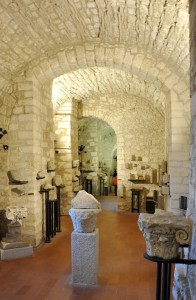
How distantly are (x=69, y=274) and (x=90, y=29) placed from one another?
13.4ft

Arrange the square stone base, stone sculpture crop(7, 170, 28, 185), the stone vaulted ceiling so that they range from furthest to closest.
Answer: stone sculpture crop(7, 170, 28, 185) < the square stone base < the stone vaulted ceiling

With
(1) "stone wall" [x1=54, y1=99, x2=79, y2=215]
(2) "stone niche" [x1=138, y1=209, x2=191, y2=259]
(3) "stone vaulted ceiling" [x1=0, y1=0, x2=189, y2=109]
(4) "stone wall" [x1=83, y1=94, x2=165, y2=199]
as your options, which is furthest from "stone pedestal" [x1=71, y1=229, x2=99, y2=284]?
(4) "stone wall" [x1=83, y1=94, x2=165, y2=199]

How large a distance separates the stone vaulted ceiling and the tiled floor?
11.2 feet

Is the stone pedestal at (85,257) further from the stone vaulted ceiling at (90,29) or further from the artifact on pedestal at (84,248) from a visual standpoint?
the stone vaulted ceiling at (90,29)

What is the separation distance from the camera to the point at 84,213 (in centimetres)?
396

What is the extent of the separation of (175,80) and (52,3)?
264 cm

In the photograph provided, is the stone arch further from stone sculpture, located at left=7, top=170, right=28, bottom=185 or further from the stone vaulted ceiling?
stone sculpture, located at left=7, top=170, right=28, bottom=185

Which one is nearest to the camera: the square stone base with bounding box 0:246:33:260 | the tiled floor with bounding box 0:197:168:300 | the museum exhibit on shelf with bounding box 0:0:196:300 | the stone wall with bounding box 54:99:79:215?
the museum exhibit on shelf with bounding box 0:0:196:300

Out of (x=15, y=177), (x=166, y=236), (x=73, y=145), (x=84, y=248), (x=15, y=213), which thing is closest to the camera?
(x=166, y=236)

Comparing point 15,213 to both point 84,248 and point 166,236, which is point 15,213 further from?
point 166,236

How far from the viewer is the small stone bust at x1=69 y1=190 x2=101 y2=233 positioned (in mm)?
3982

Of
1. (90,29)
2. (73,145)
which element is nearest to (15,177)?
(90,29)

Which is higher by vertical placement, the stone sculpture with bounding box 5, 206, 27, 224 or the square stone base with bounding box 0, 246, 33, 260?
the stone sculpture with bounding box 5, 206, 27, 224

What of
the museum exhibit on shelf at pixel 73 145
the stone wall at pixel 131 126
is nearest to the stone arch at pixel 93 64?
the museum exhibit on shelf at pixel 73 145
